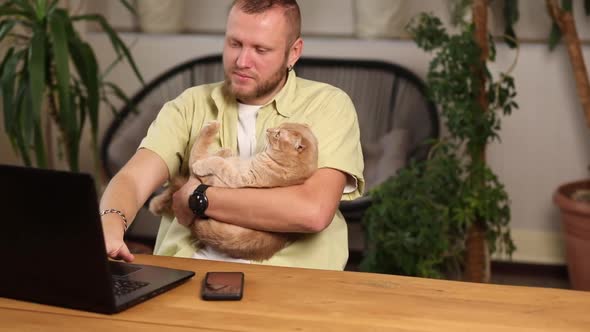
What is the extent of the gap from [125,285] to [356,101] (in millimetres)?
2730

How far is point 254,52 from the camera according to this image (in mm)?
1963

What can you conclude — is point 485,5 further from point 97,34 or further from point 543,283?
point 97,34

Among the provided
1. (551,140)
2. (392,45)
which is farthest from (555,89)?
(392,45)

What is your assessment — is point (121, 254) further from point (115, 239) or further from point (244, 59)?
point (244, 59)

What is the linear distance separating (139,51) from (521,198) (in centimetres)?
212

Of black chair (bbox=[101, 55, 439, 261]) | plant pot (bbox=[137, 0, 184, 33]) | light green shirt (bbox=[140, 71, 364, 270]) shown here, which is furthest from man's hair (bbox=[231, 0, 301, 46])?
plant pot (bbox=[137, 0, 184, 33])

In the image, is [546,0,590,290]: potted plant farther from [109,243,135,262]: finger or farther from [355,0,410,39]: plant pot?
[109,243,135,262]: finger

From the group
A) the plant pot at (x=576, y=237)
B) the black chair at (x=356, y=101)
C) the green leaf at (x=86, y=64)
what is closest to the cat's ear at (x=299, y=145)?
the green leaf at (x=86, y=64)

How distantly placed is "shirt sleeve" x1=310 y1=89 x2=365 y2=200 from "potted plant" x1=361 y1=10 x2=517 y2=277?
4.26 feet

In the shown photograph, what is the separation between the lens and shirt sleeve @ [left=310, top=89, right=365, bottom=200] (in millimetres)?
1961

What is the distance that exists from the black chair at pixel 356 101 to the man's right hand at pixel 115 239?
2173 millimetres

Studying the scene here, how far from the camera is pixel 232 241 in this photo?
1872 millimetres

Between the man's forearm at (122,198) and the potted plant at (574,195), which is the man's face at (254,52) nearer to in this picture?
the man's forearm at (122,198)

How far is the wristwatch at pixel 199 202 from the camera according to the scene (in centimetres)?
186
